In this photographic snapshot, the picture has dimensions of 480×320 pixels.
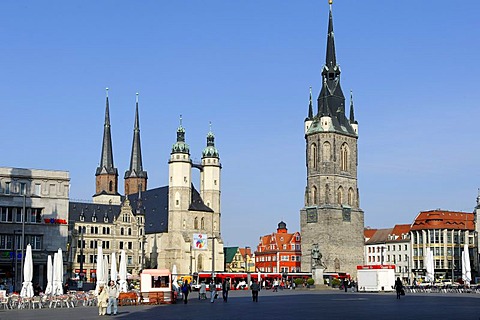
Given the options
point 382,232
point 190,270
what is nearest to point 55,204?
point 190,270

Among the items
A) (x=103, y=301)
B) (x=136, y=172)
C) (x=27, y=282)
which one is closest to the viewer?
(x=103, y=301)

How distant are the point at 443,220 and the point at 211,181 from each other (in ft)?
128

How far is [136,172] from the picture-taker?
15650 centimetres

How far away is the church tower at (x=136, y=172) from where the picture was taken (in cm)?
15475

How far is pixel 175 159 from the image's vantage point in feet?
417

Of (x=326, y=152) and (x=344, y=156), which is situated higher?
(x=326, y=152)

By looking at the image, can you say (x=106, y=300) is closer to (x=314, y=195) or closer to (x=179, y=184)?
(x=314, y=195)

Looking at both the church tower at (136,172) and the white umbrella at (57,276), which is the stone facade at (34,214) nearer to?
the white umbrella at (57,276)

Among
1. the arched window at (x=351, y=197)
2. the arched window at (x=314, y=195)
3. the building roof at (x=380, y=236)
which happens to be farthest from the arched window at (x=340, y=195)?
the building roof at (x=380, y=236)

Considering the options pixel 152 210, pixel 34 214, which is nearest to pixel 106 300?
pixel 34 214

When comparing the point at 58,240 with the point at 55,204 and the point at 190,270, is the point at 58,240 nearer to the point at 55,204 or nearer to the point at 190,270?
the point at 55,204

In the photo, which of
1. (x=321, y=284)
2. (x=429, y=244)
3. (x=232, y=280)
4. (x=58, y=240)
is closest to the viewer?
(x=58, y=240)

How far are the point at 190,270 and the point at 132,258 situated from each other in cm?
1113

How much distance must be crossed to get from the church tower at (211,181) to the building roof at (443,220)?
1272 inches
